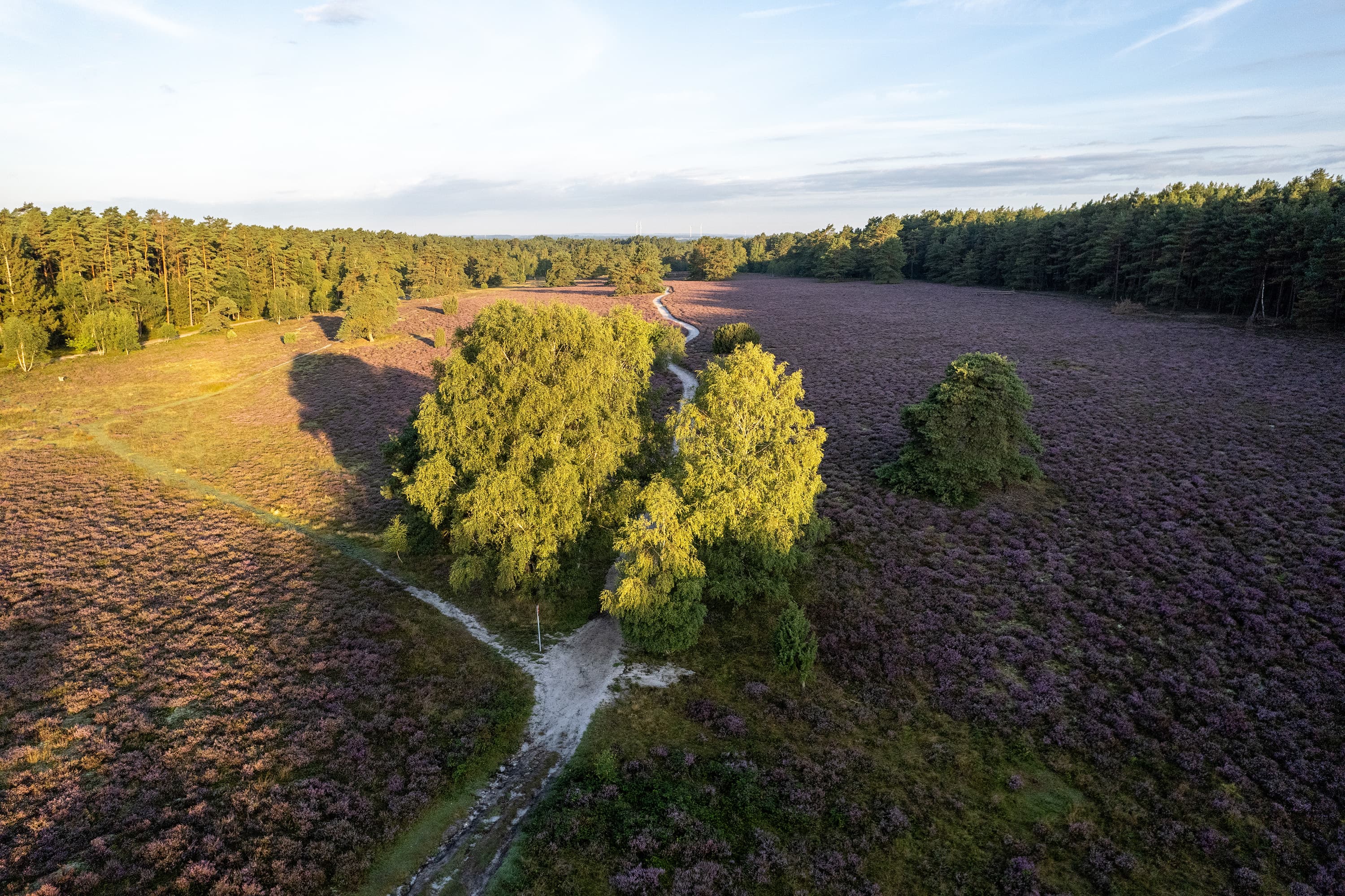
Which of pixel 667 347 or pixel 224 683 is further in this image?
pixel 667 347

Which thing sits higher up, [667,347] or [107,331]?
[107,331]

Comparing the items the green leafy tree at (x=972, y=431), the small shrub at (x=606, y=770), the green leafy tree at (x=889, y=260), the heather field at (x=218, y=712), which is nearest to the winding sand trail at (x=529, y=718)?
the heather field at (x=218, y=712)

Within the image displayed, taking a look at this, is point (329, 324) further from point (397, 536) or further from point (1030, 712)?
point (1030, 712)

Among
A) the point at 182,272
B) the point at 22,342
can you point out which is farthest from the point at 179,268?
the point at 22,342

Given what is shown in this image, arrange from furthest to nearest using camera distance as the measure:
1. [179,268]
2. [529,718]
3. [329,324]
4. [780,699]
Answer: [329,324] < [179,268] < [780,699] < [529,718]

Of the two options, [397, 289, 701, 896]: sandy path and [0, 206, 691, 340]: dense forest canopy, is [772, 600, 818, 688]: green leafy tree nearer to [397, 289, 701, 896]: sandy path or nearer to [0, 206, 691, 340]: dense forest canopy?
[397, 289, 701, 896]: sandy path

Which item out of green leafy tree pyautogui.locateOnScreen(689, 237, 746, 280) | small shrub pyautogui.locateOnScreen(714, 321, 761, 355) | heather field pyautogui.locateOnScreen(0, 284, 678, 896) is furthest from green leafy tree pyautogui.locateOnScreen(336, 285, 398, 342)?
green leafy tree pyautogui.locateOnScreen(689, 237, 746, 280)
